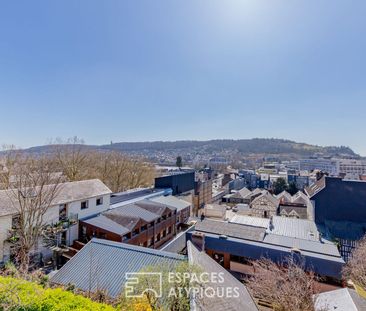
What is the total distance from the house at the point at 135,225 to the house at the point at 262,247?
5776 mm

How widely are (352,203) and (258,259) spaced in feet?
50.4

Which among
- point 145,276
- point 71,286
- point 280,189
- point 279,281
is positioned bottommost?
point 280,189

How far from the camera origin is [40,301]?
607 centimetres

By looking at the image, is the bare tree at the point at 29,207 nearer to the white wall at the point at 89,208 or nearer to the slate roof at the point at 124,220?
the white wall at the point at 89,208

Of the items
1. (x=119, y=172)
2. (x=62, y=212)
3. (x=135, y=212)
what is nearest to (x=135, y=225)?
(x=135, y=212)

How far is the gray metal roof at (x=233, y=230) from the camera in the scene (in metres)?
19.2

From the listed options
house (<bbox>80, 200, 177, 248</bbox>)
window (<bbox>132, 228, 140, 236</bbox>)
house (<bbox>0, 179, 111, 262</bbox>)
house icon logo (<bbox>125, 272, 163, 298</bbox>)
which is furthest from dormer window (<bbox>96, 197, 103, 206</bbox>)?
house icon logo (<bbox>125, 272, 163, 298</bbox>)

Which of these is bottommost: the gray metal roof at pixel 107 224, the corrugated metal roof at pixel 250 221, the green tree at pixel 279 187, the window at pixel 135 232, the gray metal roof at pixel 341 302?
the green tree at pixel 279 187

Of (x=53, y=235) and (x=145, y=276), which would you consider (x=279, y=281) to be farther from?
(x=53, y=235)

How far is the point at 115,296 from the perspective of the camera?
9.59 meters

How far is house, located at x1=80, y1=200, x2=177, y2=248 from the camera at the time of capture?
20.5m

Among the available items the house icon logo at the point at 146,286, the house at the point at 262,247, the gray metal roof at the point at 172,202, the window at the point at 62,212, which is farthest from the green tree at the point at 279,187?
the house icon logo at the point at 146,286

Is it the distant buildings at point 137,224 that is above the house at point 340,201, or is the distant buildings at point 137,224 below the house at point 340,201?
below

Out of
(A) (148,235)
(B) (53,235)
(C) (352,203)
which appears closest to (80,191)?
(B) (53,235)
